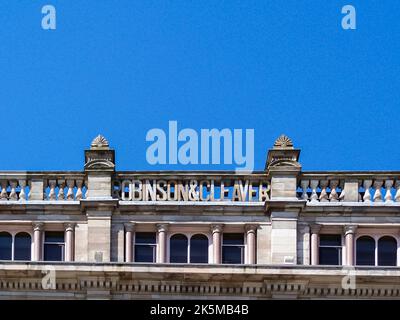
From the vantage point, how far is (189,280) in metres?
61.9

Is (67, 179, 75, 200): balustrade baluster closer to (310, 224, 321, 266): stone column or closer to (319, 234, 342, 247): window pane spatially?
(310, 224, 321, 266): stone column

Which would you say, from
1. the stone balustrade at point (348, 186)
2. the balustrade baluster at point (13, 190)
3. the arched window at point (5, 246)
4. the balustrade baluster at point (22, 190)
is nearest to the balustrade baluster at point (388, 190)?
the stone balustrade at point (348, 186)

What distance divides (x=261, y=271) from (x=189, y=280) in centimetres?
209

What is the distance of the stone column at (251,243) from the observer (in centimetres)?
6291

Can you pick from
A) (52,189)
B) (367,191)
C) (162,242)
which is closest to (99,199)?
(52,189)

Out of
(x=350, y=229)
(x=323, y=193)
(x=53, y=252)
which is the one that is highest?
(x=323, y=193)

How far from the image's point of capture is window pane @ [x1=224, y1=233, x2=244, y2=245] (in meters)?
63.4

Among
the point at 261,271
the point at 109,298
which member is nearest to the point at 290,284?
the point at 261,271

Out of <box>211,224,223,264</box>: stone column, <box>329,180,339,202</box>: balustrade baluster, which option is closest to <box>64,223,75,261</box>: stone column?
<box>211,224,223,264</box>: stone column

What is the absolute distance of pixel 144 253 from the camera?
63.2 m

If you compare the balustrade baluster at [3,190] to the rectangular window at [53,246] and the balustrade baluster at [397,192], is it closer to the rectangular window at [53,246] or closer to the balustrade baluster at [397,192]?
the rectangular window at [53,246]

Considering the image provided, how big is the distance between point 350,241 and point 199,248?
4430 millimetres

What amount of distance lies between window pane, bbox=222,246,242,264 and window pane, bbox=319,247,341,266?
7.80ft

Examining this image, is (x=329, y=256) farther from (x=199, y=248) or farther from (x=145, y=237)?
(x=145, y=237)
